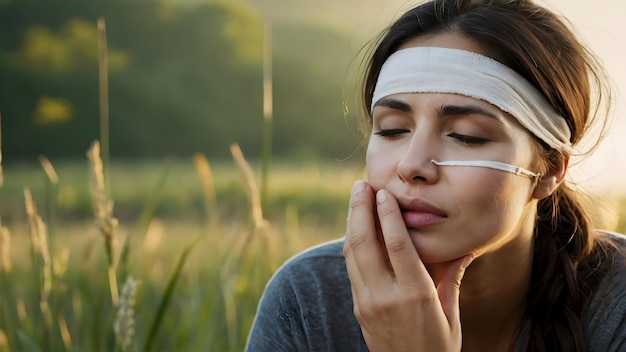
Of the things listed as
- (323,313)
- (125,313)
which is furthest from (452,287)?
(125,313)

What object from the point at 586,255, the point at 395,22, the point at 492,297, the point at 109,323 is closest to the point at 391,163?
the point at 395,22

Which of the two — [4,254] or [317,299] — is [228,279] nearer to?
[317,299]

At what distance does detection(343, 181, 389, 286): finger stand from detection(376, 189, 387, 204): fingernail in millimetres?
40

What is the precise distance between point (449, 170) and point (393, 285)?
34 centimetres

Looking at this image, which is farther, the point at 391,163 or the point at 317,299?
the point at 317,299

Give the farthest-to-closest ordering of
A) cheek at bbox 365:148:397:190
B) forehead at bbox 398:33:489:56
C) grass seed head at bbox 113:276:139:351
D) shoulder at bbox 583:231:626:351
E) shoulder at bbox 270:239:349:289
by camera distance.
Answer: shoulder at bbox 270:239:349:289, shoulder at bbox 583:231:626:351, forehead at bbox 398:33:489:56, cheek at bbox 365:148:397:190, grass seed head at bbox 113:276:139:351

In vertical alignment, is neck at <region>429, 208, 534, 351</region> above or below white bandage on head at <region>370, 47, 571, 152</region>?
below

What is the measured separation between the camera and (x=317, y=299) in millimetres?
2502

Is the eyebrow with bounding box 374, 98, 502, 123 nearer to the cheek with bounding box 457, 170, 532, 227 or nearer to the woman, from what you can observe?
the woman

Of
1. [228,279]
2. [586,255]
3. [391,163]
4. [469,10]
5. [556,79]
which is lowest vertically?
[228,279]

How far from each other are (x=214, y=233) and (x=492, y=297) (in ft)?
3.34

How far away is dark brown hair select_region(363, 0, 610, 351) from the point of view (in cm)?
221

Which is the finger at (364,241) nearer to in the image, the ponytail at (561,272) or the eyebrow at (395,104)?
the eyebrow at (395,104)

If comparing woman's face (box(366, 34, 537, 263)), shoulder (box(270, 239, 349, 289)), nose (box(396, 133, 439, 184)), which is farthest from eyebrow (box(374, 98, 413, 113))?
shoulder (box(270, 239, 349, 289))
